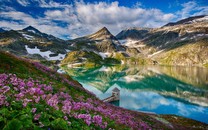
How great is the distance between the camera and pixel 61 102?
14641 millimetres

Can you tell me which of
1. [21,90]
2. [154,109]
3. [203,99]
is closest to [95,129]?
[21,90]

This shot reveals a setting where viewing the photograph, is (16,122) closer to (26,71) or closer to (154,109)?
(26,71)

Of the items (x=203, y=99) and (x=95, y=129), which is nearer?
(x=95, y=129)

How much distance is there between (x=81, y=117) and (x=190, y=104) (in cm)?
8754

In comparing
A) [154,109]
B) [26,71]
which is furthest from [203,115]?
[26,71]

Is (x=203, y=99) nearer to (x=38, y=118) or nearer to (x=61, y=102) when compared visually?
(x=61, y=102)

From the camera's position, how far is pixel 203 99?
94.8 m

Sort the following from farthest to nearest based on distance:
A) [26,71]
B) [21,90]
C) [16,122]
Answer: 1. [26,71]
2. [21,90]
3. [16,122]

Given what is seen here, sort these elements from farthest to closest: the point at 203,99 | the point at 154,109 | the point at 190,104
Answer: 1. the point at 203,99
2. the point at 190,104
3. the point at 154,109

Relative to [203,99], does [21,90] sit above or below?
above

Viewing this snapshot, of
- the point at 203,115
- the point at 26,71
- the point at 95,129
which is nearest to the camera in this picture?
the point at 95,129

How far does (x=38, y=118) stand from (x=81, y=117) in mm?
3720

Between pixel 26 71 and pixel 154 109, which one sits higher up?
pixel 26 71

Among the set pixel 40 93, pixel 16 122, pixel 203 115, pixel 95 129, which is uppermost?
pixel 16 122
